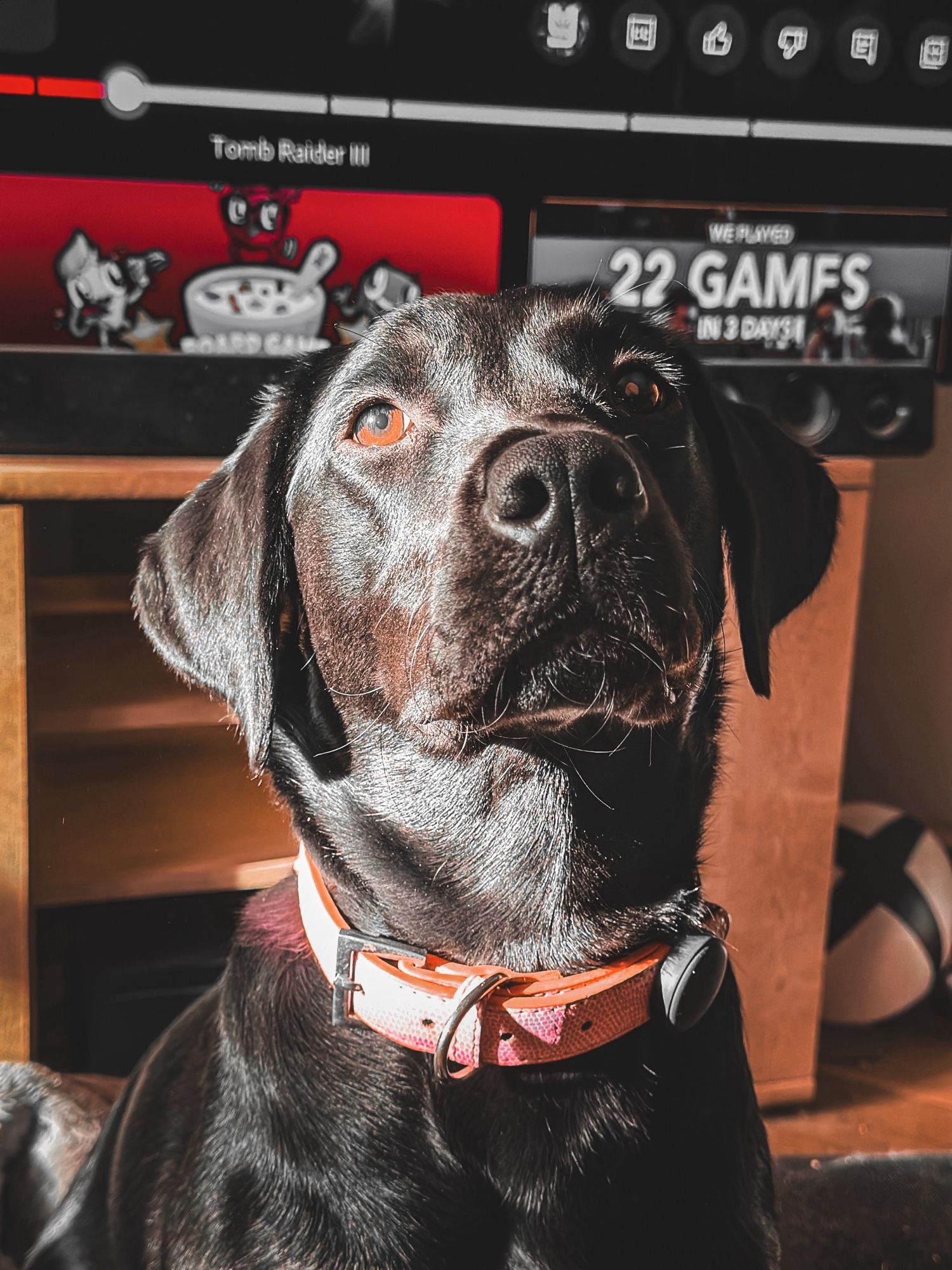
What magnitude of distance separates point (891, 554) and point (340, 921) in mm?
1661

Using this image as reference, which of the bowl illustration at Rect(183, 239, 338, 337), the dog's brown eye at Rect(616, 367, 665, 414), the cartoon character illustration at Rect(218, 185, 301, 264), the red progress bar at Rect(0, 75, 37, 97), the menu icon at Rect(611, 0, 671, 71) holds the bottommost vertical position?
the dog's brown eye at Rect(616, 367, 665, 414)

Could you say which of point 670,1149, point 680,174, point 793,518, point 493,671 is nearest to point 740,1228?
point 670,1149

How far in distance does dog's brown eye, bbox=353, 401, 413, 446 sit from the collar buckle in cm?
39

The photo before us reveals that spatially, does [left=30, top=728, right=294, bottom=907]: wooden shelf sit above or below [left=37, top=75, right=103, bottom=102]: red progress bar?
below

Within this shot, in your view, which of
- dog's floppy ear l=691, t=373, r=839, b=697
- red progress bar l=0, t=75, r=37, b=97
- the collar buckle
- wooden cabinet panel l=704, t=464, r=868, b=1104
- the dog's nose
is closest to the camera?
the dog's nose

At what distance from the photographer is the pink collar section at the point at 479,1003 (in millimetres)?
813

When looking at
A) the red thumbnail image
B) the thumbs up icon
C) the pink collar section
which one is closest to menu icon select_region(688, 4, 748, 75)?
the thumbs up icon

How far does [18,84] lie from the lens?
50.4 inches

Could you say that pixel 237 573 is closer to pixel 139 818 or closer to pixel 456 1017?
pixel 456 1017

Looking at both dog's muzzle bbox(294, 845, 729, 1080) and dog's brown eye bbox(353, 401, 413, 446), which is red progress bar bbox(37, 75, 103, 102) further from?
dog's muzzle bbox(294, 845, 729, 1080)

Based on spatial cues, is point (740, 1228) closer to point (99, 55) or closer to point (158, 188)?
point (158, 188)

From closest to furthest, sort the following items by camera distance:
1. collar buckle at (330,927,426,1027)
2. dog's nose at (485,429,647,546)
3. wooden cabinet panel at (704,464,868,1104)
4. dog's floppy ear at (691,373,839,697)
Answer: dog's nose at (485,429,647,546)
collar buckle at (330,927,426,1027)
dog's floppy ear at (691,373,839,697)
wooden cabinet panel at (704,464,868,1104)

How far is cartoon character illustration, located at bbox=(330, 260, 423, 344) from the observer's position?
145 cm

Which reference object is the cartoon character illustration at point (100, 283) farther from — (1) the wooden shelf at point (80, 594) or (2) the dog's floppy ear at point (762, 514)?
(2) the dog's floppy ear at point (762, 514)
